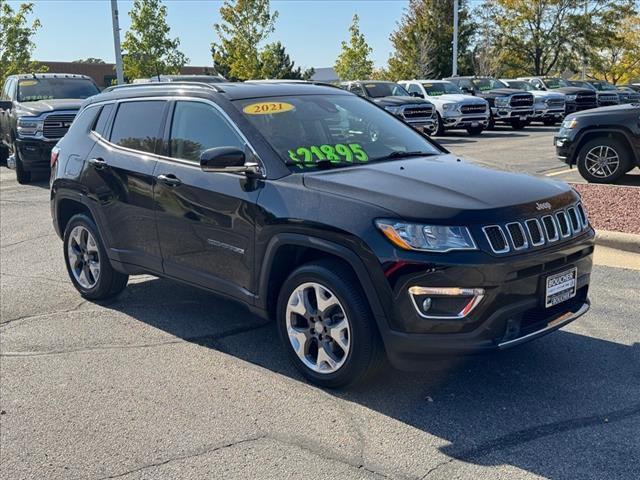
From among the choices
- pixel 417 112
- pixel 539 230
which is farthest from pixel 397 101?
pixel 539 230

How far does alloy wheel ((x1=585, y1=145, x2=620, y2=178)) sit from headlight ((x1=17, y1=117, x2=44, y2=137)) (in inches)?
393

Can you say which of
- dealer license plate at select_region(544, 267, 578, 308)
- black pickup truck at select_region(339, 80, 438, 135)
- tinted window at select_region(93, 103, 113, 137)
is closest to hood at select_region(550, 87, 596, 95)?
black pickup truck at select_region(339, 80, 438, 135)

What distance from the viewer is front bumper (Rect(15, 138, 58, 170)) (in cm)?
1348

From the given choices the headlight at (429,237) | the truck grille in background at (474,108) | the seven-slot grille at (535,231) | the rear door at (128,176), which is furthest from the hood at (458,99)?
the headlight at (429,237)

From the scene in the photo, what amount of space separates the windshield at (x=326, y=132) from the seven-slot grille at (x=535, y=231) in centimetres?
122

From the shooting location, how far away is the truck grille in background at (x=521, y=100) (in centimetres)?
2425

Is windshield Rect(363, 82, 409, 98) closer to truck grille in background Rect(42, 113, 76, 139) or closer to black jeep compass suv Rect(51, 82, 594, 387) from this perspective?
truck grille in background Rect(42, 113, 76, 139)

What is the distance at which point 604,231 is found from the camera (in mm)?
7387

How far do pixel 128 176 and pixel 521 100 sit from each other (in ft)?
70.1

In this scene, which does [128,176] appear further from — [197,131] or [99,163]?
[197,131]

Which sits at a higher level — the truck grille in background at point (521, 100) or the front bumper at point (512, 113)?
the truck grille in background at point (521, 100)

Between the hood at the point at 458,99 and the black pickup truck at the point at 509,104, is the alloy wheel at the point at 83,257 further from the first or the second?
the black pickup truck at the point at 509,104

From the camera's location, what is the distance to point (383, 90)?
70.0 ft

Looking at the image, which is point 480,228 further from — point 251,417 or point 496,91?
point 496,91
